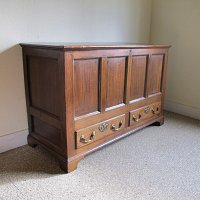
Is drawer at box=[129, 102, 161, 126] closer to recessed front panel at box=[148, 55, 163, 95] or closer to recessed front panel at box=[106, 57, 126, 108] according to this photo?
recessed front panel at box=[148, 55, 163, 95]

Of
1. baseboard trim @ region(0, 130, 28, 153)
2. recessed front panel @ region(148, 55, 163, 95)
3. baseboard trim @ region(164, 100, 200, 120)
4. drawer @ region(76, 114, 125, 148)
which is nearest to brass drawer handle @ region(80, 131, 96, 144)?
drawer @ region(76, 114, 125, 148)

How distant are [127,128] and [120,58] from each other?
0.67 m

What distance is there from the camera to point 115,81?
6.03 feet

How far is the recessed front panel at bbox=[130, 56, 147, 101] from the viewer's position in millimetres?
1987

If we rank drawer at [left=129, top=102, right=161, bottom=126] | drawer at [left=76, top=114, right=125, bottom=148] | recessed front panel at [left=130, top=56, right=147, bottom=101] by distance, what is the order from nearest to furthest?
drawer at [left=76, top=114, right=125, bottom=148] < recessed front panel at [left=130, top=56, right=147, bottom=101] < drawer at [left=129, top=102, right=161, bottom=126]

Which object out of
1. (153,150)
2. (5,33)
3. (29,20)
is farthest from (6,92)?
(153,150)

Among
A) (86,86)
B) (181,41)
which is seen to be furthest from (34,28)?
(181,41)

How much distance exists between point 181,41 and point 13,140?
7.31 feet

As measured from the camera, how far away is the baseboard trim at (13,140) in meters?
1.88

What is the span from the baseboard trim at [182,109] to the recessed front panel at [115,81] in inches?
50.2

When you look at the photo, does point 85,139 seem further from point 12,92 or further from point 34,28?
point 34,28

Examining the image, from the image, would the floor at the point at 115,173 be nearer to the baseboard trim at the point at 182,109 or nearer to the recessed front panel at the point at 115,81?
the recessed front panel at the point at 115,81

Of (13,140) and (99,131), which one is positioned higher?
(99,131)

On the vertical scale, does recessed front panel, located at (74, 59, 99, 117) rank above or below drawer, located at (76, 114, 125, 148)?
above
